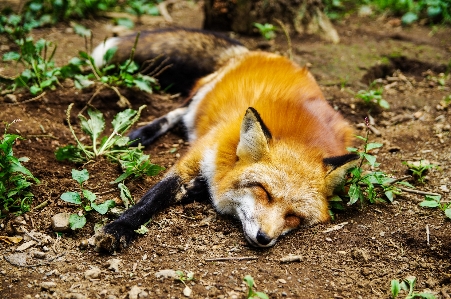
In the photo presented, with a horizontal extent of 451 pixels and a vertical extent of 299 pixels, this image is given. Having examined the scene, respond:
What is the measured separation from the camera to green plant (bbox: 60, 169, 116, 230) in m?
2.51

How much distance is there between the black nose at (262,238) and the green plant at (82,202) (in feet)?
3.19

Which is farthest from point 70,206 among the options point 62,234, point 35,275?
point 35,275

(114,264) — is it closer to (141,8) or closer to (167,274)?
(167,274)

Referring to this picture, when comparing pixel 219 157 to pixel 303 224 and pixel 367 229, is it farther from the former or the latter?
pixel 367 229

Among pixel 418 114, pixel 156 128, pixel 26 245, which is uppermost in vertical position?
pixel 418 114

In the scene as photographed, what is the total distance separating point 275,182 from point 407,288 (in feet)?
→ 2.99

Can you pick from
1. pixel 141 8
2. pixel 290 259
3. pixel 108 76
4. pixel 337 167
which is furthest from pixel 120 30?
pixel 290 259

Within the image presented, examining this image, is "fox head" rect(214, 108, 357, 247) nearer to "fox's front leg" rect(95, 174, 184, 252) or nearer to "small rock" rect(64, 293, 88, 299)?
"fox's front leg" rect(95, 174, 184, 252)

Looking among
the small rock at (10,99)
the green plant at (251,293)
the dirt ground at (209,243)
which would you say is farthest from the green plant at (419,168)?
the small rock at (10,99)

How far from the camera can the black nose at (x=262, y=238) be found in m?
2.36

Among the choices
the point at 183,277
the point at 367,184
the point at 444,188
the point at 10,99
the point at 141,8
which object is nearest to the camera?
the point at 183,277

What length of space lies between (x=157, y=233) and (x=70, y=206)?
0.61m

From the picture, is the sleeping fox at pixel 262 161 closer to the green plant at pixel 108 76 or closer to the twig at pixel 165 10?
the green plant at pixel 108 76

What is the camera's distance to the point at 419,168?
3.10m
